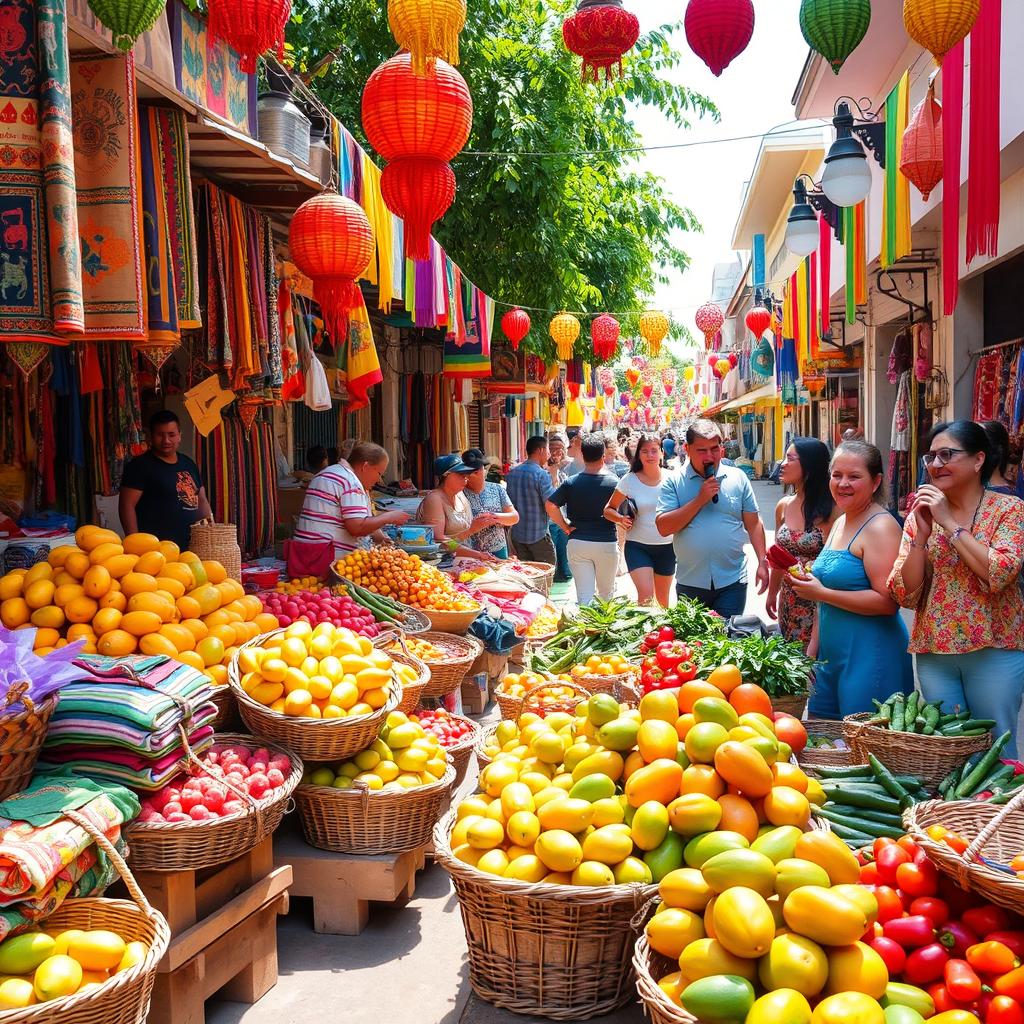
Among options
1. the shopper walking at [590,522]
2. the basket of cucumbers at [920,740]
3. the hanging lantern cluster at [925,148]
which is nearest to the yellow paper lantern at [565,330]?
the shopper walking at [590,522]

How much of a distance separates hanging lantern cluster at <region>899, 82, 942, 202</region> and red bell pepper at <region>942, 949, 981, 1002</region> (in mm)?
5944

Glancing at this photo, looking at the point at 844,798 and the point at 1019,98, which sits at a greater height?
the point at 1019,98

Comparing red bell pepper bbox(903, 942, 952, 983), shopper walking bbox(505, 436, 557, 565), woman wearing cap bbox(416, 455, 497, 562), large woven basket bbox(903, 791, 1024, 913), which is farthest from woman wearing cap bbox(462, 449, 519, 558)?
red bell pepper bbox(903, 942, 952, 983)

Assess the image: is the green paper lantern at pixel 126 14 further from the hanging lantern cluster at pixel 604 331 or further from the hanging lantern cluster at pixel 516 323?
the hanging lantern cluster at pixel 604 331

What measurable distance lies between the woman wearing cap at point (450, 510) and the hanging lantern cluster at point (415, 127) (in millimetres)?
3500

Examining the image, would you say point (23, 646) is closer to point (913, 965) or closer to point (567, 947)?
point (567, 947)

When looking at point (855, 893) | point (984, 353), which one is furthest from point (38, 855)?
point (984, 353)

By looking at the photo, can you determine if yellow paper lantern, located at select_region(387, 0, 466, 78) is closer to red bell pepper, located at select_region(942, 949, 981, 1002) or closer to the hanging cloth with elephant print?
the hanging cloth with elephant print

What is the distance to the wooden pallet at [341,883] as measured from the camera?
13.0 feet

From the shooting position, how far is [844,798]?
11.0 feet

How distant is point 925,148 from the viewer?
684 centimetres

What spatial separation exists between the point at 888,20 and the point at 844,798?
1016 cm

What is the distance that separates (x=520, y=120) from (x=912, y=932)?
36.6 feet

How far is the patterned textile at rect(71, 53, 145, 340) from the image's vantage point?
381 centimetres
